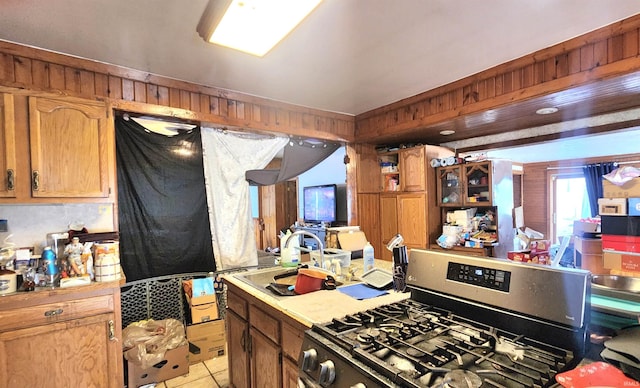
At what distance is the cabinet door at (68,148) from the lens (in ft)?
6.21

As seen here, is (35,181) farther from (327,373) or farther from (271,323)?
(327,373)

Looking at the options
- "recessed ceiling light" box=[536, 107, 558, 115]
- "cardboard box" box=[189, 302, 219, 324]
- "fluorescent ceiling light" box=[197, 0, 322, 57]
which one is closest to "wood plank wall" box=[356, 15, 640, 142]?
"recessed ceiling light" box=[536, 107, 558, 115]

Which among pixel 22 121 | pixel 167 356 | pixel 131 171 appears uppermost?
pixel 22 121

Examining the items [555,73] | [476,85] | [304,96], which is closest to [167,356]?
[304,96]

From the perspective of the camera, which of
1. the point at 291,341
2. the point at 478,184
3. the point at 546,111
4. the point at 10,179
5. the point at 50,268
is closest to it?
the point at 291,341

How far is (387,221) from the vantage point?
3.79m

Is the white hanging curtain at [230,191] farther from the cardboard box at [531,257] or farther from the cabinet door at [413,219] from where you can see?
the cardboard box at [531,257]

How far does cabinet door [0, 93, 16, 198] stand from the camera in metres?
1.80

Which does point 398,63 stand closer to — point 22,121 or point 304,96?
point 304,96

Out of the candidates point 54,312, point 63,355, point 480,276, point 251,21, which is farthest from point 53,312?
point 480,276

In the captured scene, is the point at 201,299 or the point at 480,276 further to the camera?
the point at 201,299

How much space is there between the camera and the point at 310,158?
3.52 meters

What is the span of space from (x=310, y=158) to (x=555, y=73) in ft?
7.35

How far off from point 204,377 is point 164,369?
31 cm
